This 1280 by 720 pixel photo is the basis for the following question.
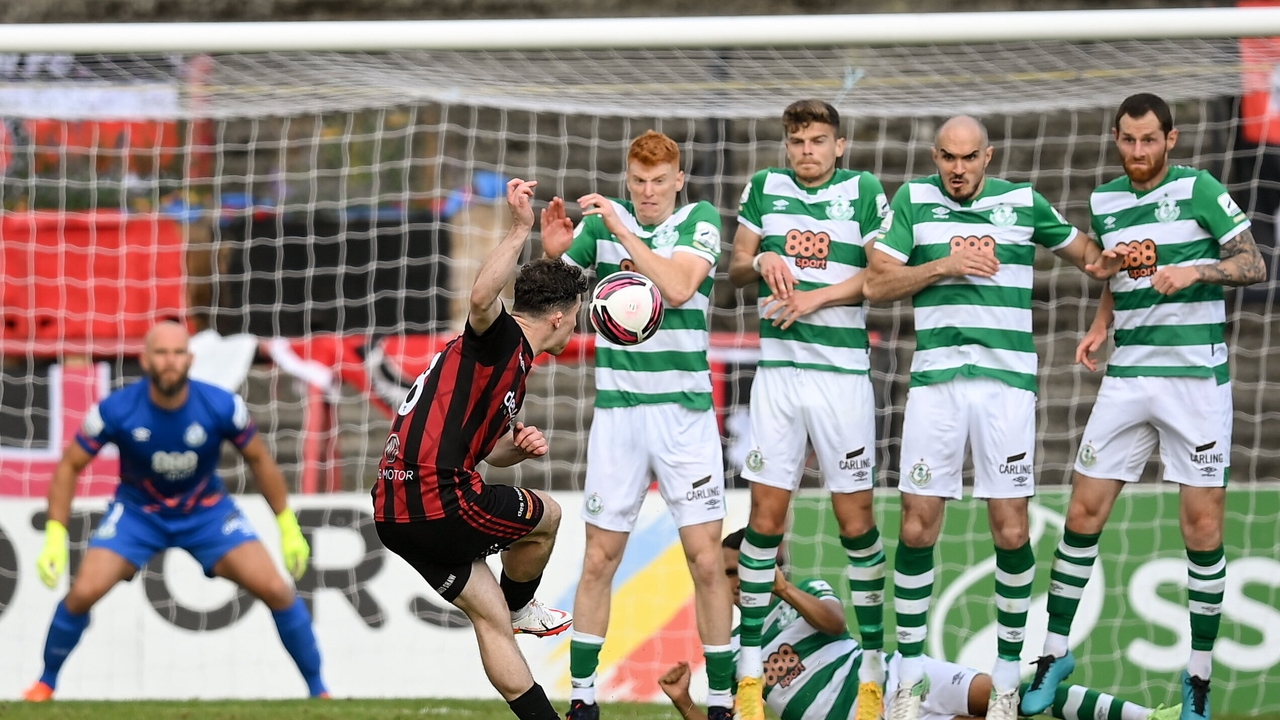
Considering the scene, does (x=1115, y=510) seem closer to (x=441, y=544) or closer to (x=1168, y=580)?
(x=1168, y=580)

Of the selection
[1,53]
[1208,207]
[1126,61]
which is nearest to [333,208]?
[1,53]

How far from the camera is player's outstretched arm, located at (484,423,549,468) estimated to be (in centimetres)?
559

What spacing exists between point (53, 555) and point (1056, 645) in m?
5.32

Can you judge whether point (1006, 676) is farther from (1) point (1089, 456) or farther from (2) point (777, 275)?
(2) point (777, 275)

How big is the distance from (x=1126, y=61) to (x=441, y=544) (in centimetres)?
492

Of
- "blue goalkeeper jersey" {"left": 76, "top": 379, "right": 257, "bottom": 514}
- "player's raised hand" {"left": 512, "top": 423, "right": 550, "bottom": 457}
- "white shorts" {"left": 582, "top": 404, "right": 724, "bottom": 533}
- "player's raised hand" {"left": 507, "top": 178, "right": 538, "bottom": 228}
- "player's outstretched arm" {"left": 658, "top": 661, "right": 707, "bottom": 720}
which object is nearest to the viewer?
"player's raised hand" {"left": 507, "top": 178, "right": 538, "bottom": 228}

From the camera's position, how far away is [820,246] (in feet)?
20.9

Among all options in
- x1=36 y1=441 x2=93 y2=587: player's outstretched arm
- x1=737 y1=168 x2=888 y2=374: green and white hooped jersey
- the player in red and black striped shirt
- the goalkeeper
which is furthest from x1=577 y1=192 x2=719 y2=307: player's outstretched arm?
x1=36 y1=441 x2=93 y2=587: player's outstretched arm

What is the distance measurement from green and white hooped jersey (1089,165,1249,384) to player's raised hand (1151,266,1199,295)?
198 mm

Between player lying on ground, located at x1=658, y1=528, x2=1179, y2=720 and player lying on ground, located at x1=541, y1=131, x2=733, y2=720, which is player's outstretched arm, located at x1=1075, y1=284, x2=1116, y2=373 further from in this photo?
player lying on ground, located at x1=541, y1=131, x2=733, y2=720

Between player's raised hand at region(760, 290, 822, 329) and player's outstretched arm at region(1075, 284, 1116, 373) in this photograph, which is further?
player's outstretched arm at region(1075, 284, 1116, 373)

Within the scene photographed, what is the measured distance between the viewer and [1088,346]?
6.47m

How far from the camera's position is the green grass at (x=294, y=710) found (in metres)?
7.05

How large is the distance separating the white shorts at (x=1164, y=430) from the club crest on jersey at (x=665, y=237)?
1.96 metres
